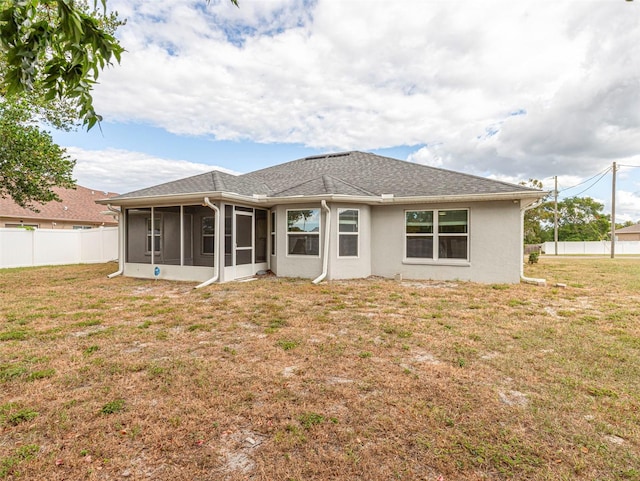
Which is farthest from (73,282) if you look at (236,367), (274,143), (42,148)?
(274,143)

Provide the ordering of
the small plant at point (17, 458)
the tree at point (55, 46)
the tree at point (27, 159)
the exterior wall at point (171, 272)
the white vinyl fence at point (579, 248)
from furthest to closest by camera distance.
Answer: the white vinyl fence at point (579, 248)
the tree at point (27, 159)
the exterior wall at point (171, 272)
the small plant at point (17, 458)
the tree at point (55, 46)

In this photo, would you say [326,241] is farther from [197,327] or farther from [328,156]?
[328,156]

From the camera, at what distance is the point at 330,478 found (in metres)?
2.01

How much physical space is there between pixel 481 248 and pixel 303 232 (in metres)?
5.49

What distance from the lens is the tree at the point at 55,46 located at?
1565 mm

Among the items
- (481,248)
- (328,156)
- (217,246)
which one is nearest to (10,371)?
(217,246)

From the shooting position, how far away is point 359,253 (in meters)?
10.4

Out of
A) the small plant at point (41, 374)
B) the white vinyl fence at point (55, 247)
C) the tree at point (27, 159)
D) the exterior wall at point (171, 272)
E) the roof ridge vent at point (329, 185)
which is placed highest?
the tree at point (27, 159)

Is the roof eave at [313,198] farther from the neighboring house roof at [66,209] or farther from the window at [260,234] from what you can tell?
the neighboring house roof at [66,209]

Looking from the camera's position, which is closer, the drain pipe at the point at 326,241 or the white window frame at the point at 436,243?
the drain pipe at the point at 326,241

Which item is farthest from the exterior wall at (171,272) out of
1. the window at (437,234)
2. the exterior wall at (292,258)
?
the window at (437,234)

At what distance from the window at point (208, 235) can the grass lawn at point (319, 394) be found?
5895 mm

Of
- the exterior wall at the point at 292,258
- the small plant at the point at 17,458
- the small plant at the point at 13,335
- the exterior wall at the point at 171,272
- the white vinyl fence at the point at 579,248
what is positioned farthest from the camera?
the white vinyl fence at the point at 579,248

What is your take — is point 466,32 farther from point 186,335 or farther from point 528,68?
point 186,335
